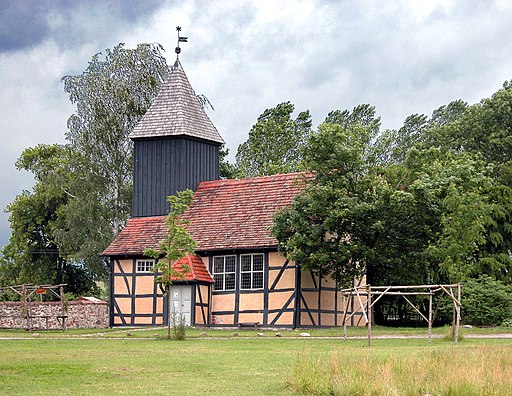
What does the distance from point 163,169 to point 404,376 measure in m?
29.6

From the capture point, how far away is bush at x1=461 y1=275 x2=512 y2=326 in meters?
37.5

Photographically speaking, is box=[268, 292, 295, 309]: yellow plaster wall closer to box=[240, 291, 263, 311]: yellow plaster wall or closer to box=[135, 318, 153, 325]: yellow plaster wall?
box=[240, 291, 263, 311]: yellow plaster wall

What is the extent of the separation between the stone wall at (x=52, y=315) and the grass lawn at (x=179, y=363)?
46.5ft

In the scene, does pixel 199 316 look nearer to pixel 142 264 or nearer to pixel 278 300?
pixel 278 300

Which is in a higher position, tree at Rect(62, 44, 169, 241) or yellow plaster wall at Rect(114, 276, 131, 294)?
→ tree at Rect(62, 44, 169, 241)

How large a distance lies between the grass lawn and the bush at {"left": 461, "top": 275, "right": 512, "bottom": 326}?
30.9 ft

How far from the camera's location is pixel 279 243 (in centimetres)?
3806

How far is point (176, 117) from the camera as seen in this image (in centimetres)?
4538

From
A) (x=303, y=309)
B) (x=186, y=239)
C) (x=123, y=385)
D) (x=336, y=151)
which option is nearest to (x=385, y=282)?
(x=303, y=309)

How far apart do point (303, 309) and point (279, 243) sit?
9.84 ft

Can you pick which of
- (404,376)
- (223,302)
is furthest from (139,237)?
(404,376)

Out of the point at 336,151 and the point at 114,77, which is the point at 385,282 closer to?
the point at 336,151

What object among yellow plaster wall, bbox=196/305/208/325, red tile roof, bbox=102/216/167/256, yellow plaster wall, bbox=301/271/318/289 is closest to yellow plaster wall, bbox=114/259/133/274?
red tile roof, bbox=102/216/167/256

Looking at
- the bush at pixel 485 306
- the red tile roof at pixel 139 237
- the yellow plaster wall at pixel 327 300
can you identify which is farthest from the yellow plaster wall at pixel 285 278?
the bush at pixel 485 306
